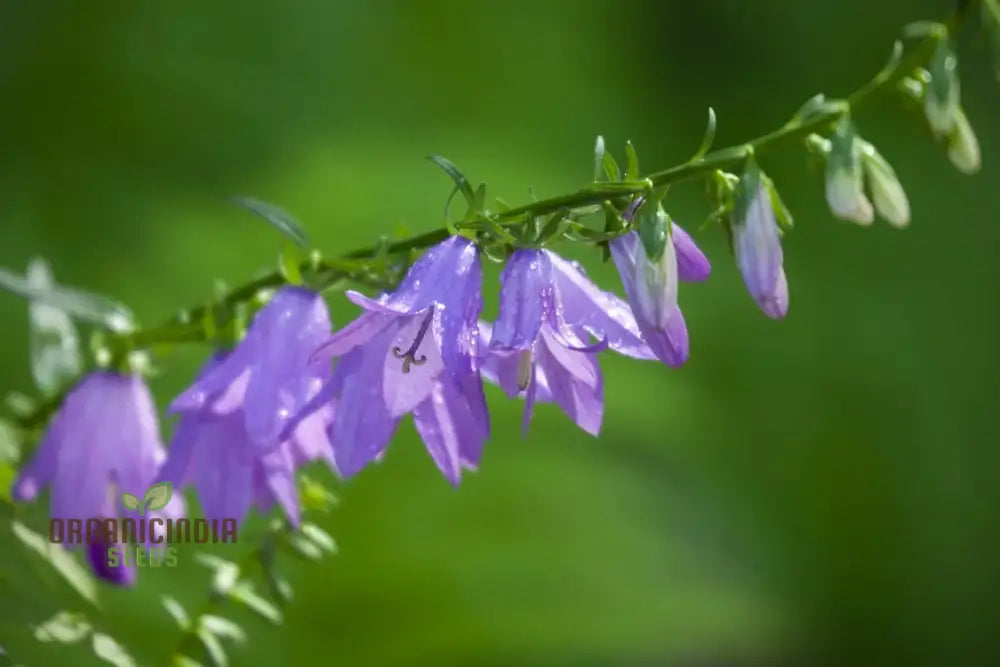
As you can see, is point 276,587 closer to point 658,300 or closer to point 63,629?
point 63,629

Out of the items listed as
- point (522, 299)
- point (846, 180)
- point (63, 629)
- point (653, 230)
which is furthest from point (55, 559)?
point (846, 180)

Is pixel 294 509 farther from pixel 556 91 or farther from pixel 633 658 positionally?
pixel 556 91

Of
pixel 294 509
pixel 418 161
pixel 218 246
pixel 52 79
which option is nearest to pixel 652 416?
pixel 418 161

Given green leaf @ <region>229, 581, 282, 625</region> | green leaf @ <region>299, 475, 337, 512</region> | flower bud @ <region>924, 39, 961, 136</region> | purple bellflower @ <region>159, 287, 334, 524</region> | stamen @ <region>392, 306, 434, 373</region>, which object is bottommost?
green leaf @ <region>229, 581, 282, 625</region>

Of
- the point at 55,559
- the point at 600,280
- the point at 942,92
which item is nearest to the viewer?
the point at 942,92

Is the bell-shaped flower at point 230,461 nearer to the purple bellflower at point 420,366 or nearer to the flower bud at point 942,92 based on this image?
the purple bellflower at point 420,366

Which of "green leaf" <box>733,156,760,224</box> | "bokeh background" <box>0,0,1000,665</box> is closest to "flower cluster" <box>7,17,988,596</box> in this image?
"green leaf" <box>733,156,760,224</box>

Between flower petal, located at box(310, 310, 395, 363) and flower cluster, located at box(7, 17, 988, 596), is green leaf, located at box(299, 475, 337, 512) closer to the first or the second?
flower cluster, located at box(7, 17, 988, 596)
